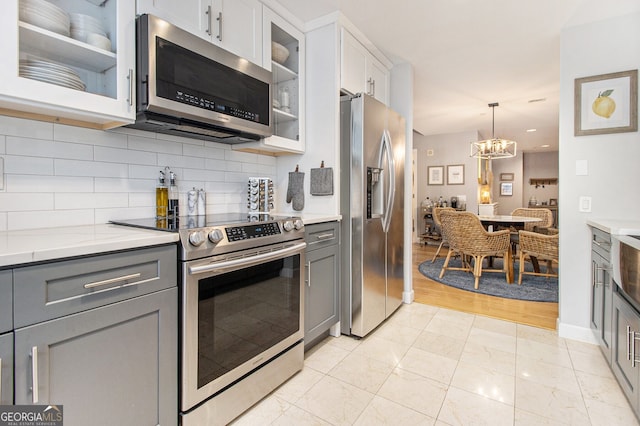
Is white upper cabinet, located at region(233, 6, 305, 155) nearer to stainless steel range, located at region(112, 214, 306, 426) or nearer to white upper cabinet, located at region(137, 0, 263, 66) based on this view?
white upper cabinet, located at region(137, 0, 263, 66)

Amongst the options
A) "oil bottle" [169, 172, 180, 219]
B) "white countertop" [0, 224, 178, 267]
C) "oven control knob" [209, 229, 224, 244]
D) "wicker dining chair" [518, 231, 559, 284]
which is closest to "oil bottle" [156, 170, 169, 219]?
"oil bottle" [169, 172, 180, 219]

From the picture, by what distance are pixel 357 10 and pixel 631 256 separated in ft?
7.48

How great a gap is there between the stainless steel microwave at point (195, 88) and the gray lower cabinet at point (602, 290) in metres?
2.33

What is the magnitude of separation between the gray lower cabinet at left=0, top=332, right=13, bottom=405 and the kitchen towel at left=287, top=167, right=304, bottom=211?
1841 millimetres

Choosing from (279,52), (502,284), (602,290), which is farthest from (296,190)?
(502,284)

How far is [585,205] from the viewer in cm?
243

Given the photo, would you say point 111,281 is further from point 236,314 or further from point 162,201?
point 162,201

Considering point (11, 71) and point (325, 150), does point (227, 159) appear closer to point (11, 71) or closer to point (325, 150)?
point (325, 150)

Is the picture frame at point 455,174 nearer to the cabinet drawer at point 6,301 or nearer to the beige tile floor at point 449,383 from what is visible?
the beige tile floor at point 449,383

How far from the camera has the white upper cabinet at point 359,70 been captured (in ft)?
8.13

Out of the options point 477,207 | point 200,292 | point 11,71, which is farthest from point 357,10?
point 477,207

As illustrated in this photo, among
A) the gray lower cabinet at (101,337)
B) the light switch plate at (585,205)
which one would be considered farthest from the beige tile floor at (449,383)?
the light switch plate at (585,205)

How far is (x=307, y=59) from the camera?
252cm

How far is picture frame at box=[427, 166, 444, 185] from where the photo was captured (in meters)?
6.97
